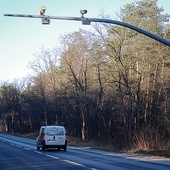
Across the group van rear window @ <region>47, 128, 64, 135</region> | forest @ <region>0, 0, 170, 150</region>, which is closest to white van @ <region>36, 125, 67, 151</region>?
van rear window @ <region>47, 128, 64, 135</region>

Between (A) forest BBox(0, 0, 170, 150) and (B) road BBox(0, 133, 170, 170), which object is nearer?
(B) road BBox(0, 133, 170, 170)

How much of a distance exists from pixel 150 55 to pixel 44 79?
31.9 meters

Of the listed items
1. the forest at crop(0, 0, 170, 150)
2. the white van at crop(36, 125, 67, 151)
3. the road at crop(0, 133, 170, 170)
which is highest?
the forest at crop(0, 0, 170, 150)

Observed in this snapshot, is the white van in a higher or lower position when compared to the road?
higher

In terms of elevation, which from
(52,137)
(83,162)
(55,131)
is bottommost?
(83,162)

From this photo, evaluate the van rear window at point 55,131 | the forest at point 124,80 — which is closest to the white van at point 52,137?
the van rear window at point 55,131

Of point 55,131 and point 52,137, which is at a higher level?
point 55,131

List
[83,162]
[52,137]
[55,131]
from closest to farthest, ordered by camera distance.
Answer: [83,162]
[52,137]
[55,131]

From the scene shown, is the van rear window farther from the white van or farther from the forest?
the forest

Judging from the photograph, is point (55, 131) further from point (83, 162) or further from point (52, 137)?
point (83, 162)

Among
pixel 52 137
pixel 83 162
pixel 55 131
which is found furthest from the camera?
pixel 55 131

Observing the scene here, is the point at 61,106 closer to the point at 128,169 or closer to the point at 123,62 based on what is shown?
the point at 123,62

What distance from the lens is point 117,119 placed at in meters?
42.5

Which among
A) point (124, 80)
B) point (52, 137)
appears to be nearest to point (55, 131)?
point (52, 137)
